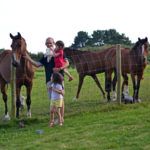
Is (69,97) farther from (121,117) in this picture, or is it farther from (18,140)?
(18,140)

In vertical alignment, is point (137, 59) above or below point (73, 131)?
above

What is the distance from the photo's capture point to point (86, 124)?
399 inches

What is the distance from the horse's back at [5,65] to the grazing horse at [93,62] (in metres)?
3.29

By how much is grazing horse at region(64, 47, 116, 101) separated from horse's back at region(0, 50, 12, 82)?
3.29 meters

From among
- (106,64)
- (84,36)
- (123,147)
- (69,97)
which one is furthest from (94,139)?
(84,36)

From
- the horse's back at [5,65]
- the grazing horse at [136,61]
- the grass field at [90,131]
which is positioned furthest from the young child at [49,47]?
the grazing horse at [136,61]

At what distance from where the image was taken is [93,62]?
638 inches

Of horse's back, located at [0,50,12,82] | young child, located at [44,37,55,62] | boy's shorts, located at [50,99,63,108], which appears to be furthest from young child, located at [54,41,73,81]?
horse's back, located at [0,50,12,82]

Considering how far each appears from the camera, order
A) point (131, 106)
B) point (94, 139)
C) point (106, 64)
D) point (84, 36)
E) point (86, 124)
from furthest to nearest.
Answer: point (84, 36) → point (106, 64) → point (131, 106) → point (86, 124) → point (94, 139)

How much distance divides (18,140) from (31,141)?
34 cm

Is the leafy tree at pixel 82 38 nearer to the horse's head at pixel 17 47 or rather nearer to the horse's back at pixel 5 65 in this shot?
the horse's back at pixel 5 65

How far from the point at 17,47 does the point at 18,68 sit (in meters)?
0.92

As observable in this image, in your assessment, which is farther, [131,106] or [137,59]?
[137,59]

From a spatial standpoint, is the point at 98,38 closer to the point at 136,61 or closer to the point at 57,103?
the point at 136,61
